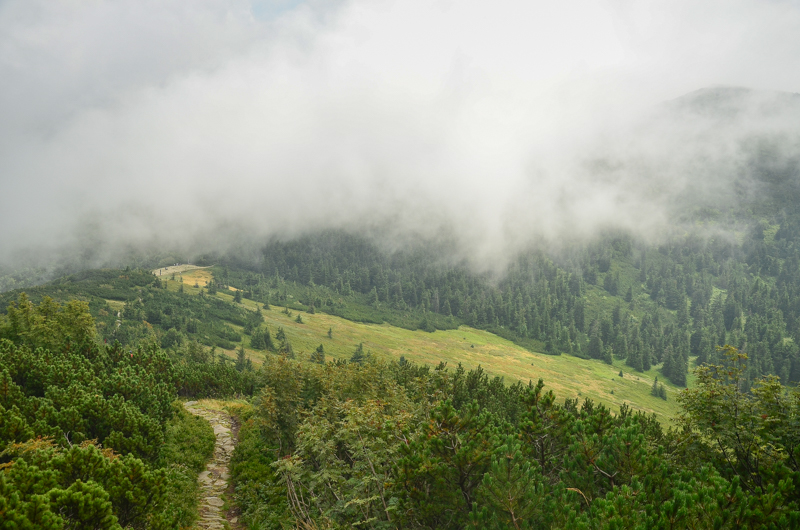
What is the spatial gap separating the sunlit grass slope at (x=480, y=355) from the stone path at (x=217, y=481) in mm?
93792

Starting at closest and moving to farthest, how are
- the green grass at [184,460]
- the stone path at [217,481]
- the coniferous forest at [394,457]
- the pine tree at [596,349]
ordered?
the coniferous forest at [394,457]
the green grass at [184,460]
the stone path at [217,481]
the pine tree at [596,349]

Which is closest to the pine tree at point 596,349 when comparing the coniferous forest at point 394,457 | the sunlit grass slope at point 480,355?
the sunlit grass slope at point 480,355

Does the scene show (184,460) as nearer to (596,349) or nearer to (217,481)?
(217,481)

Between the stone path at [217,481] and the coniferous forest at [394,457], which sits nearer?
the coniferous forest at [394,457]

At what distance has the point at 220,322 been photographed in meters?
155

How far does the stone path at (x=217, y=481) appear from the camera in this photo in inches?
617

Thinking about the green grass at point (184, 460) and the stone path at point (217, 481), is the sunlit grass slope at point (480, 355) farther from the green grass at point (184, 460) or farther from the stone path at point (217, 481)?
the green grass at point (184, 460)

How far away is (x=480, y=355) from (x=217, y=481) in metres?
149

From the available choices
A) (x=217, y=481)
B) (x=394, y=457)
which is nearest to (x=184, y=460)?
(x=217, y=481)

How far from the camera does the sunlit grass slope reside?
436 ft

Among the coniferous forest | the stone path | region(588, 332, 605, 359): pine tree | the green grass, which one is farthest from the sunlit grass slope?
the coniferous forest

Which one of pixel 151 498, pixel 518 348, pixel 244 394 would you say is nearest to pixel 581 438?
pixel 151 498

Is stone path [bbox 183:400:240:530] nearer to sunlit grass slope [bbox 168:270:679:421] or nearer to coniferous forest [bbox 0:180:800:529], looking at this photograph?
coniferous forest [bbox 0:180:800:529]

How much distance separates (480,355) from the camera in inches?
6363
